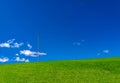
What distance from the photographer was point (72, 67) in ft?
116

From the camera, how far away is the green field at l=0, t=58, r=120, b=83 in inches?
1188

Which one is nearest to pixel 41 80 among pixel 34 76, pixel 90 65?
pixel 34 76

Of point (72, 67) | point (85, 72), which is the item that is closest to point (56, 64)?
point (72, 67)

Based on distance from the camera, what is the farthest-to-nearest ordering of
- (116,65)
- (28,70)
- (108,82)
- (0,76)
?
(116,65) < (28,70) < (0,76) < (108,82)

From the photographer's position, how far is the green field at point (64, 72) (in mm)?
30188

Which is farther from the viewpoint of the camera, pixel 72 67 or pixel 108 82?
pixel 72 67

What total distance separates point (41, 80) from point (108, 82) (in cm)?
597

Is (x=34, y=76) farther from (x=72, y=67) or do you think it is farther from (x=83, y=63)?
(x=83, y=63)

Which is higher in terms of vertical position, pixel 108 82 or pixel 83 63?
pixel 83 63

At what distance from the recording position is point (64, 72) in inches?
1293

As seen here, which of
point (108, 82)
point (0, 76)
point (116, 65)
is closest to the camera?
point (108, 82)

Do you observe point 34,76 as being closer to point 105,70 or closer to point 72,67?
point 72,67

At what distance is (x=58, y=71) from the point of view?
33188 mm

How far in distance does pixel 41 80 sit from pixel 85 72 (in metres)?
5.06
